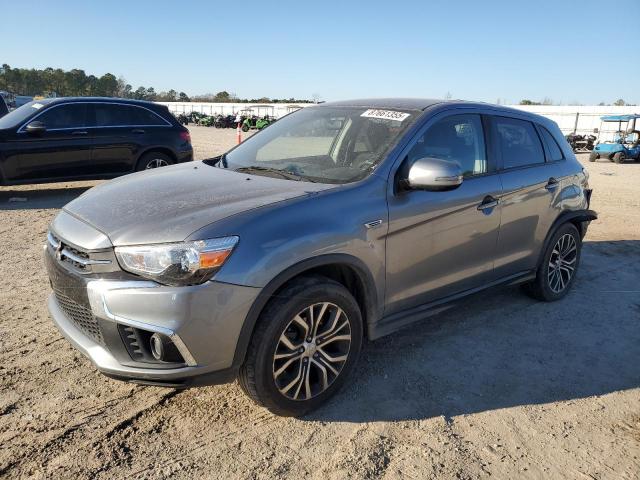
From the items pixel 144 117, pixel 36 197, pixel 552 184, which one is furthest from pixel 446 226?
pixel 36 197

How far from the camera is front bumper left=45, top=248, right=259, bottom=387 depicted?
247 cm

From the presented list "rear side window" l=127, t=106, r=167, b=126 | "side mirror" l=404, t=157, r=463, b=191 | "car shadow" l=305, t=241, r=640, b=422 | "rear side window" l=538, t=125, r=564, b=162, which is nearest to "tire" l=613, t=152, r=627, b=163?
"car shadow" l=305, t=241, r=640, b=422

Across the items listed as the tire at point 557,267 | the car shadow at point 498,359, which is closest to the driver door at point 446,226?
the car shadow at point 498,359

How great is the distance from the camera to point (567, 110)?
39.6 meters

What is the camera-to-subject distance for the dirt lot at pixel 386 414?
8.59 feet

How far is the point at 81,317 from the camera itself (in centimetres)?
281

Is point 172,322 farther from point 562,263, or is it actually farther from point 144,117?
point 144,117

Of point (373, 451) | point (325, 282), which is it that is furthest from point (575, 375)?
point (325, 282)

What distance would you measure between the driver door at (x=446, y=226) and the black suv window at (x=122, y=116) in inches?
286

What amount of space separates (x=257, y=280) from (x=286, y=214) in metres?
0.42

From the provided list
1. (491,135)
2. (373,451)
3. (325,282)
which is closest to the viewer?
(373,451)

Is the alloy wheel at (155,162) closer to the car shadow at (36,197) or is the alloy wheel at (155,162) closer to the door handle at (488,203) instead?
the car shadow at (36,197)

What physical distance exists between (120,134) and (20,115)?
160 centimetres

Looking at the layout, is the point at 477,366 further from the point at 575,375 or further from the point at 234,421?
the point at 234,421
